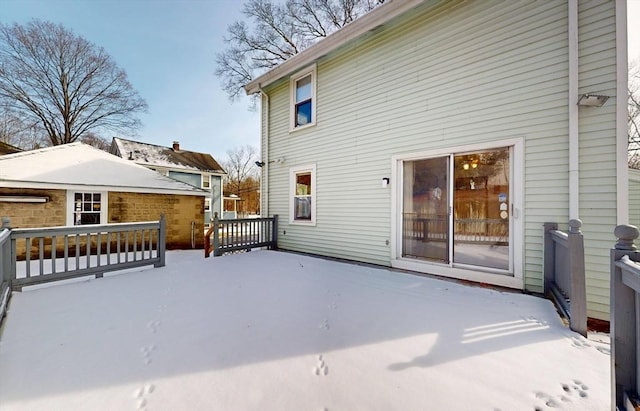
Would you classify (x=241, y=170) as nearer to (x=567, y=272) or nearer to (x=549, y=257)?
(x=549, y=257)

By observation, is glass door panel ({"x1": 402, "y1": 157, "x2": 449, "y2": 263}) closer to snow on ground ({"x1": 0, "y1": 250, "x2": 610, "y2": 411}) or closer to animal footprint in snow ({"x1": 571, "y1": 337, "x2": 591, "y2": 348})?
snow on ground ({"x1": 0, "y1": 250, "x2": 610, "y2": 411})

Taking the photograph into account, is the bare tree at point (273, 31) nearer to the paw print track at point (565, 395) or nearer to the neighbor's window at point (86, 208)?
the neighbor's window at point (86, 208)

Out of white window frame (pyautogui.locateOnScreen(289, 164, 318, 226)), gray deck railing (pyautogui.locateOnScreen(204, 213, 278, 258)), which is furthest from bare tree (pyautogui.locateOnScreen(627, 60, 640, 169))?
gray deck railing (pyautogui.locateOnScreen(204, 213, 278, 258))

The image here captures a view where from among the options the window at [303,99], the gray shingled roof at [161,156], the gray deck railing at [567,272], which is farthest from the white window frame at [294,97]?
the gray shingled roof at [161,156]

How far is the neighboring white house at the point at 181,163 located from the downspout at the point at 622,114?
16.0 meters

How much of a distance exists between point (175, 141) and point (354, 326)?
803 inches

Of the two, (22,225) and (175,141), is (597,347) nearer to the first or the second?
(22,225)

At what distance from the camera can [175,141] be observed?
1873cm

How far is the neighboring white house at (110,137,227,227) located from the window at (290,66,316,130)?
402 inches

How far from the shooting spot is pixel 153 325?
8.93 feet

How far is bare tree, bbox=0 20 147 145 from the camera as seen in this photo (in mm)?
15102

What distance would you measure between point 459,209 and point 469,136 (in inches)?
49.9

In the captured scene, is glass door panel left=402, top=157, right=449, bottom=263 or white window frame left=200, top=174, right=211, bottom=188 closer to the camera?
glass door panel left=402, top=157, right=449, bottom=263

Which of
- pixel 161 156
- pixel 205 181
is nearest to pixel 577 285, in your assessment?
pixel 205 181
